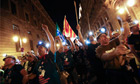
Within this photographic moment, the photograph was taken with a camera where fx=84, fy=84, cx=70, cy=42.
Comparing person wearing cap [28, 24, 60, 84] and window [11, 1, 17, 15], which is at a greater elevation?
window [11, 1, 17, 15]

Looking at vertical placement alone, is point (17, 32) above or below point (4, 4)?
below

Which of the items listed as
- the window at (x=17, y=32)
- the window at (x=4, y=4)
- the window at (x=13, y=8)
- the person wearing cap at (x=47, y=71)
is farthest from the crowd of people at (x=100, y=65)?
the window at (x=13, y=8)

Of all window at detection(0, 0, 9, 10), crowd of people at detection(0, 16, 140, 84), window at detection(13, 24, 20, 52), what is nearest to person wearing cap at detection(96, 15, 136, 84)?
crowd of people at detection(0, 16, 140, 84)

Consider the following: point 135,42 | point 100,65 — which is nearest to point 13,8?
point 100,65

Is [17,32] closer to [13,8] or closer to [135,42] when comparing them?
[13,8]

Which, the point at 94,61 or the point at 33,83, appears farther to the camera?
the point at 94,61

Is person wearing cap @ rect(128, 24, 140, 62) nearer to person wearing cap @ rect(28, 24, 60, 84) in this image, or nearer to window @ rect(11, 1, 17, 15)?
person wearing cap @ rect(28, 24, 60, 84)

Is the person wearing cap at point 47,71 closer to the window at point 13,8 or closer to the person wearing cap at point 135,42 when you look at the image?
the person wearing cap at point 135,42

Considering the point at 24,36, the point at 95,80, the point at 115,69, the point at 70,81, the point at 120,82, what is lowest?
the point at 70,81

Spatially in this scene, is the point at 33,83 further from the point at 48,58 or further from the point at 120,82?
the point at 120,82

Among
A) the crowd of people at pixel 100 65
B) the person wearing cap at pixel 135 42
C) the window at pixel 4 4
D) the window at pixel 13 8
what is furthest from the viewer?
the window at pixel 13 8

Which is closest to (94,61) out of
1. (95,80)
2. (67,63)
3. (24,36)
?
(95,80)

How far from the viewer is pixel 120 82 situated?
1.90 meters

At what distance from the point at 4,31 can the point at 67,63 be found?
1090 cm
